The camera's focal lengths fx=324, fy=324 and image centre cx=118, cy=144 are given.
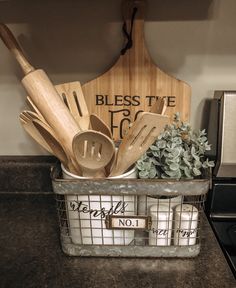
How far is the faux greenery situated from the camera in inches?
22.4

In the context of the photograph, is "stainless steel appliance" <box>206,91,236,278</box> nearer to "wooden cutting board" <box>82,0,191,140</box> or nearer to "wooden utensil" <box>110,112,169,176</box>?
"wooden cutting board" <box>82,0,191,140</box>

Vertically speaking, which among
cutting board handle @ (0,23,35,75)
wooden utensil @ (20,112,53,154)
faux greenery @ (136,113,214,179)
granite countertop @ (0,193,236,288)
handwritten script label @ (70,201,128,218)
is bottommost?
granite countertop @ (0,193,236,288)

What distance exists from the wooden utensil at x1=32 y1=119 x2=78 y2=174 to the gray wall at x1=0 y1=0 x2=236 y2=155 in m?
0.25

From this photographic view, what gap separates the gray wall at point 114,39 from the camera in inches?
27.0

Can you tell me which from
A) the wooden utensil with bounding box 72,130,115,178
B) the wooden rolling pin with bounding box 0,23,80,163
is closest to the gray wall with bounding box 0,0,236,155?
the wooden rolling pin with bounding box 0,23,80,163

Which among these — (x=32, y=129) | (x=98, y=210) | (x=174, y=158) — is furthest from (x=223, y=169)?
(x=32, y=129)

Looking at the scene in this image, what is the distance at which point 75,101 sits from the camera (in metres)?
0.68

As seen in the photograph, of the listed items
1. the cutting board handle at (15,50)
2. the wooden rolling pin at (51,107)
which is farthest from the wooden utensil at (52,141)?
the cutting board handle at (15,50)

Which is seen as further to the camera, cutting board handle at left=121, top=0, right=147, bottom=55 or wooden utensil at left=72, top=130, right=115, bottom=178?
cutting board handle at left=121, top=0, right=147, bottom=55

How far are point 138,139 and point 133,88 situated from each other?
0.75 ft

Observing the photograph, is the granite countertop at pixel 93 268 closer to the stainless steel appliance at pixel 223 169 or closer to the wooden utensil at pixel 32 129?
the stainless steel appliance at pixel 223 169

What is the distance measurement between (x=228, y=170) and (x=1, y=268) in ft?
A: 1.64

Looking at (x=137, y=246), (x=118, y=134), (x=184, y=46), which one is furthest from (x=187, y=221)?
(x=184, y=46)

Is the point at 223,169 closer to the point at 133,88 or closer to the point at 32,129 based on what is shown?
the point at 133,88
